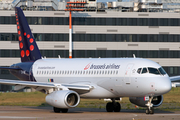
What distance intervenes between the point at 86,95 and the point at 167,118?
844 centimetres

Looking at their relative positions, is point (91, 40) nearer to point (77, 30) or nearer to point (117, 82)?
point (77, 30)

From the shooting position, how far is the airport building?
80.2 metres

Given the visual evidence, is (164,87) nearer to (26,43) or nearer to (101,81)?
(101,81)

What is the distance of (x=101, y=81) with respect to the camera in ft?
99.3

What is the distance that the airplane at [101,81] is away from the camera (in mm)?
27219

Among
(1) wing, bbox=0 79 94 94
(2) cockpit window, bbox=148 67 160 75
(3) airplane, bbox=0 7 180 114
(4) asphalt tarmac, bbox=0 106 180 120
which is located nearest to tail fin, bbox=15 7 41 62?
(3) airplane, bbox=0 7 180 114

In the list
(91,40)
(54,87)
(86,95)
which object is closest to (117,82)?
(86,95)

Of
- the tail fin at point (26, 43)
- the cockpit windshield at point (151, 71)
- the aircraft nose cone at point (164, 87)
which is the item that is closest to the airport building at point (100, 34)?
the tail fin at point (26, 43)

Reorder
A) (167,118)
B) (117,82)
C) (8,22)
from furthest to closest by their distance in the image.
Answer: (8,22) → (117,82) → (167,118)

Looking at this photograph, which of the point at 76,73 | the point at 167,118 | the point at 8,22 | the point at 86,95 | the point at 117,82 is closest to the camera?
the point at 167,118

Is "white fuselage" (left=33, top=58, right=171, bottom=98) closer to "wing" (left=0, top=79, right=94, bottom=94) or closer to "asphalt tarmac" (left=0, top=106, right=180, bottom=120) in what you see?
"wing" (left=0, top=79, right=94, bottom=94)

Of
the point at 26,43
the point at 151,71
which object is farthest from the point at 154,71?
the point at 26,43

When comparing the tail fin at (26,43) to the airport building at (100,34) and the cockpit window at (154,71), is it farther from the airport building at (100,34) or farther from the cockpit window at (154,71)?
the airport building at (100,34)

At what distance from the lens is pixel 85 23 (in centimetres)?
8112
